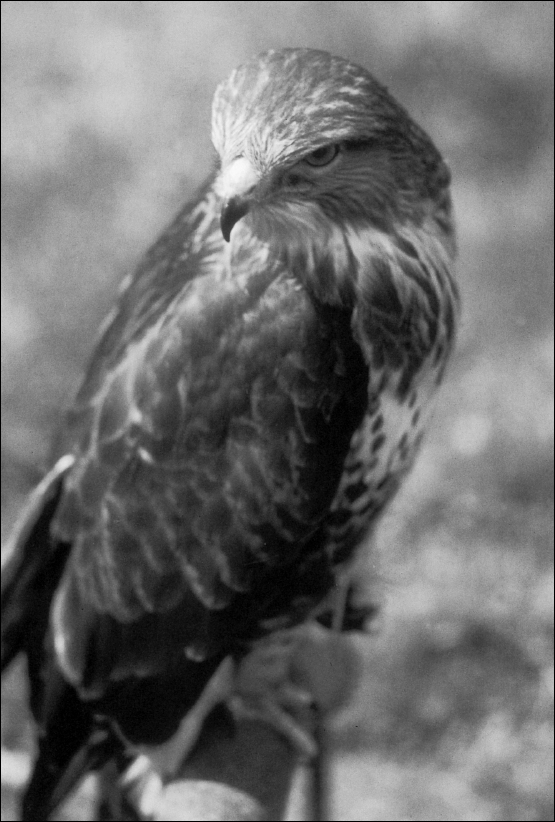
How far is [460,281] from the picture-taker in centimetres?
493

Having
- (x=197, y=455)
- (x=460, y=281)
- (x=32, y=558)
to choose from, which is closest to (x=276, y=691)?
(x=32, y=558)

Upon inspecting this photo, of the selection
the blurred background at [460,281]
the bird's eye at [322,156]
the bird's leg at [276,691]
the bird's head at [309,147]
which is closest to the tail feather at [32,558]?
the bird's leg at [276,691]

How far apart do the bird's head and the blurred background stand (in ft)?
6.36

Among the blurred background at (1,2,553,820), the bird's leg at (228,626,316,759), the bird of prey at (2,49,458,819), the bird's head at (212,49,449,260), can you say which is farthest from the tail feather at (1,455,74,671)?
the blurred background at (1,2,553,820)

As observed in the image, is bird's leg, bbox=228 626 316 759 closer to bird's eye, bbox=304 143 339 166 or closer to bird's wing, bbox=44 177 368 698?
bird's wing, bbox=44 177 368 698

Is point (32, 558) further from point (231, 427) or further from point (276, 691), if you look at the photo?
point (276, 691)

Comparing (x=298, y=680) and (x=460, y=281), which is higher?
(x=298, y=680)

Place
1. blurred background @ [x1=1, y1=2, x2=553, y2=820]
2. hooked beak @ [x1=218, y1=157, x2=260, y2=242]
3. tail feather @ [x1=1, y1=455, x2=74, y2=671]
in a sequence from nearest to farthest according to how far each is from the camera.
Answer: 1. hooked beak @ [x1=218, y1=157, x2=260, y2=242]
2. tail feather @ [x1=1, y1=455, x2=74, y2=671]
3. blurred background @ [x1=1, y1=2, x2=553, y2=820]

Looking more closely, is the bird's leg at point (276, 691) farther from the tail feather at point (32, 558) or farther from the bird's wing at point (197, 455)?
the tail feather at point (32, 558)

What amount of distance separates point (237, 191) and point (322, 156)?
0.58 feet

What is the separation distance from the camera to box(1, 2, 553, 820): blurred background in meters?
4.34

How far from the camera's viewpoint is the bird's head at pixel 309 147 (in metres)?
2.18

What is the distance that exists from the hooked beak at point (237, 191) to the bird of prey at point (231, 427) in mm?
77

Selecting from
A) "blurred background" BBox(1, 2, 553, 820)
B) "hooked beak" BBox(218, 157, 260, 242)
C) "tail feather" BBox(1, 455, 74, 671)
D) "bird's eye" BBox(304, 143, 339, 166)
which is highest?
"hooked beak" BBox(218, 157, 260, 242)
